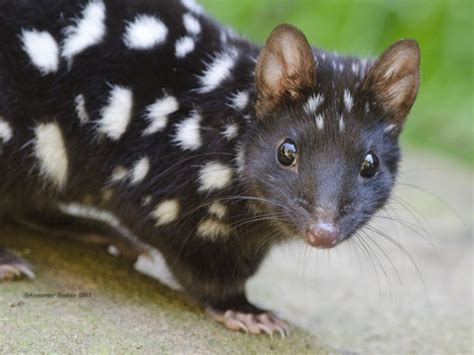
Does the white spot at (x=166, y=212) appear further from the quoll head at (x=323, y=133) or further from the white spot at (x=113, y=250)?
the white spot at (x=113, y=250)

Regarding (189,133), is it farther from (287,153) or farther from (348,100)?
(348,100)

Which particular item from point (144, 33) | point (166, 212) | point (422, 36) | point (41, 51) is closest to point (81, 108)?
point (41, 51)

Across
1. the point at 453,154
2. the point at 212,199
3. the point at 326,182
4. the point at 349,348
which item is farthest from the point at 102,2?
the point at 453,154

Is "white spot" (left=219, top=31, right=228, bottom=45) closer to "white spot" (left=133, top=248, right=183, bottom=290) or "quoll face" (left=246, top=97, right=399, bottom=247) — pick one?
"quoll face" (left=246, top=97, right=399, bottom=247)

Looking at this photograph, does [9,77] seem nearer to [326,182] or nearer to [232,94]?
[232,94]

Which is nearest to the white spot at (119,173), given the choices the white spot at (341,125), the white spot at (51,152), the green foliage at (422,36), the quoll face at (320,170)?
the white spot at (51,152)

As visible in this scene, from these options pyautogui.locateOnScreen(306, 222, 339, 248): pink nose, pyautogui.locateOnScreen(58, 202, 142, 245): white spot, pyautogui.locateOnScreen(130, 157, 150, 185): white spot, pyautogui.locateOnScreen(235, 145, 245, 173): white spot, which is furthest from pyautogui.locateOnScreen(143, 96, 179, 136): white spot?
pyautogui.locateOnScreen(306, 222, 339, 248): pink nose
